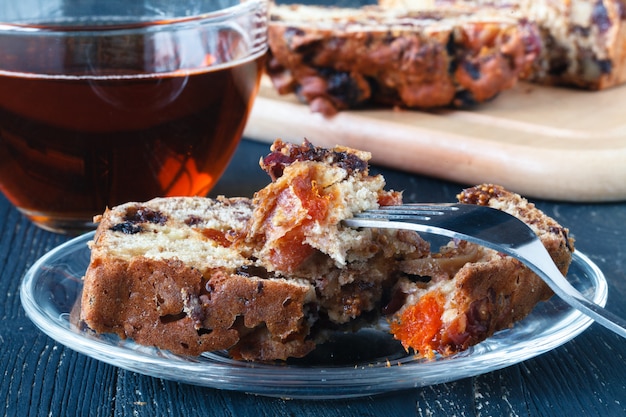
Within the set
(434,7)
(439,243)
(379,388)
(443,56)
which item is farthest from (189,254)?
(434,7)

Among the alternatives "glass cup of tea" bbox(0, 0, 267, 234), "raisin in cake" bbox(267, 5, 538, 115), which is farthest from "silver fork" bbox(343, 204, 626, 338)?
"raisin in cake" bbox(267, 5, 538, 115)

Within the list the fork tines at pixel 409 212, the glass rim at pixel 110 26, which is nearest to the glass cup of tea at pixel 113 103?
the glass rim at pixel 110 26

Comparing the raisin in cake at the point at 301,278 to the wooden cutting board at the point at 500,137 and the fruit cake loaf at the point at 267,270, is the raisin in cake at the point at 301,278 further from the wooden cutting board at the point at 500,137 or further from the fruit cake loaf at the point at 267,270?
the wooden cutting board at the point at 500,137

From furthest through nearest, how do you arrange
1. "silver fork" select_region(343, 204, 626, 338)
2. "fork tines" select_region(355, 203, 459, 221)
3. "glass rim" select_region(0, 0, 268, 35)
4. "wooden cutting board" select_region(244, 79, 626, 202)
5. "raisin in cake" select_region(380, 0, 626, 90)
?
"raisin in cake" select_region(380, 0, 626, 90) → "wooden cutting board" select_region(244, 79, 626, 202) → "glass rim" select_region(0, 0, 268, 35) → "fork tines" select_region(355, 203, 459, 221) → "silver fork" select_region(343, 204, 626, 338)

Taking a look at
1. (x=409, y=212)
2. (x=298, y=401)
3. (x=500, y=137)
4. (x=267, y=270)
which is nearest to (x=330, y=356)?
(x=298, y=401)

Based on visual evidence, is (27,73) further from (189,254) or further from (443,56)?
(443,56)

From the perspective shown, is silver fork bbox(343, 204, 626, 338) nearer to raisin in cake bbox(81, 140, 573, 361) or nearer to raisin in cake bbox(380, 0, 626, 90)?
raisin in cake bbox(81, 140, 573, 361)
